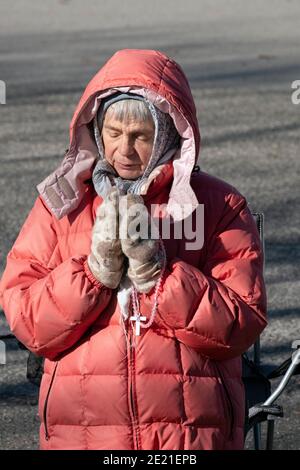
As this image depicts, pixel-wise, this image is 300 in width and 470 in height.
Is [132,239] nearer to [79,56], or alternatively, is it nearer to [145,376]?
[145,376]

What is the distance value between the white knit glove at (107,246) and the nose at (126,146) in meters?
0.18

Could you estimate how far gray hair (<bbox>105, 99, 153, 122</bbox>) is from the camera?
3432 mm

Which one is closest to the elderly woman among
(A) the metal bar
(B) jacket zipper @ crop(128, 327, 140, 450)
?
(B) jacket zipper @ crop(128, 327, 140, 450)

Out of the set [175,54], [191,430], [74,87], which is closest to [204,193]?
[191,430]

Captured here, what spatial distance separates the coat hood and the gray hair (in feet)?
0.10

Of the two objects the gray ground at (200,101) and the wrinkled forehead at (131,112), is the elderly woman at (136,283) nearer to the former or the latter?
the wrinkled forehead at (131,112)

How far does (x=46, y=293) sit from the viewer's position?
3.36 meters

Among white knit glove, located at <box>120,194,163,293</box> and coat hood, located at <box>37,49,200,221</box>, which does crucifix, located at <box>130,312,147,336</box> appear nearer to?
white knit glove, located at <box>120,194,163,293</box>

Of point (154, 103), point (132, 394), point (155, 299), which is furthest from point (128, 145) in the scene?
point (132, 394)

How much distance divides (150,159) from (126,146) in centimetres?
9

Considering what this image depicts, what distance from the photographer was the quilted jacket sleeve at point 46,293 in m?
3.30

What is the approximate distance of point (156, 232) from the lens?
10.8 ft

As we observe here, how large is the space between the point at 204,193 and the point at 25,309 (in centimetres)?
64
